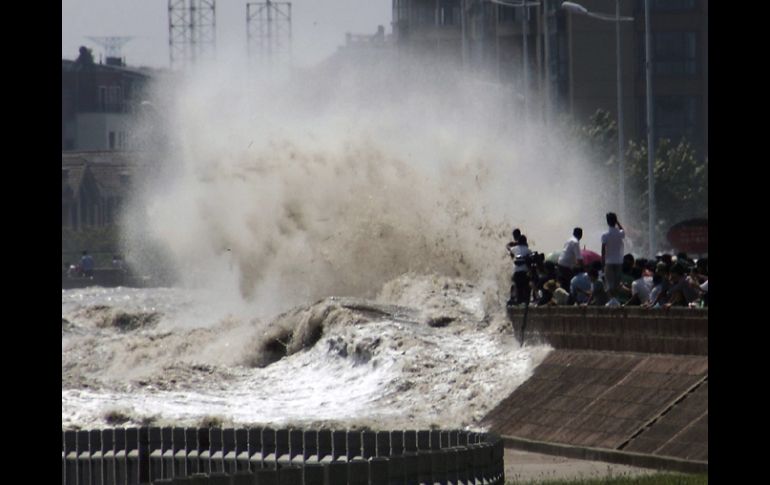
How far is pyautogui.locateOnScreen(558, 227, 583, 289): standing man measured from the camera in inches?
991

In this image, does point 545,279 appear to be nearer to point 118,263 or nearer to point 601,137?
point 601,137

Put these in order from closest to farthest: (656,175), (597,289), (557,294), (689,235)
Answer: (597,289)
(557,294)
(689,235)
(656,175)

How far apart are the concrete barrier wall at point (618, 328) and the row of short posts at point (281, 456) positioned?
7.12 metres

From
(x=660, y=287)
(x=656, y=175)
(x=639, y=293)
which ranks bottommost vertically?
(x=639, y=293)

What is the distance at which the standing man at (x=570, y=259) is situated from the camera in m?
25.2

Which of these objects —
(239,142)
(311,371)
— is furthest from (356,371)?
(239,142)

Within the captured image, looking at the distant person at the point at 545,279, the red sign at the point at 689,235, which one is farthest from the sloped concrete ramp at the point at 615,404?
the red sign at the point at 689,235

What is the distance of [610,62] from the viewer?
3327 inches

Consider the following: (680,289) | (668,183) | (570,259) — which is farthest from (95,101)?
(680,289)

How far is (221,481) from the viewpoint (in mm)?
8242

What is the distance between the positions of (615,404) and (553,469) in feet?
9.32
